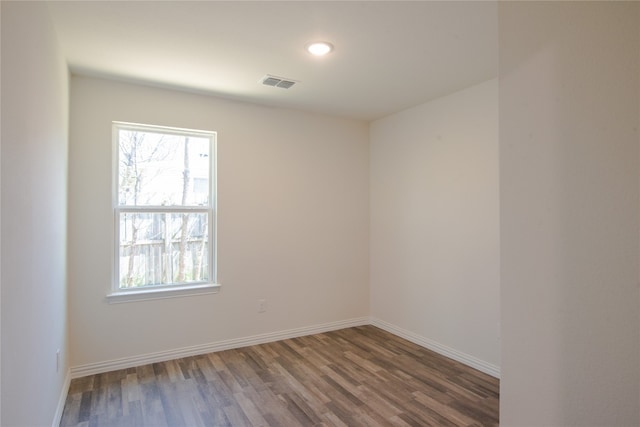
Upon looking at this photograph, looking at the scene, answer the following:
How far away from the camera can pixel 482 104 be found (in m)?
3.22

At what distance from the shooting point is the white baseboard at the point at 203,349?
311cm

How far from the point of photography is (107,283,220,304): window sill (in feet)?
10.6

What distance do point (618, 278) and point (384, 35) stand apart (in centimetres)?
200

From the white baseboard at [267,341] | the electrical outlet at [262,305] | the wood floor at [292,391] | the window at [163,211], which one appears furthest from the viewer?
the electrical outlet at [262,305]

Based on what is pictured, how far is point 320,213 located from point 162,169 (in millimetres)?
1777

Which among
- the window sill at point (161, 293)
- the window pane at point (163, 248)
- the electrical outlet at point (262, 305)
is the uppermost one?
the window pane at point (163, 248)

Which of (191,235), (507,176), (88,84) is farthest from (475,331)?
(88,84)

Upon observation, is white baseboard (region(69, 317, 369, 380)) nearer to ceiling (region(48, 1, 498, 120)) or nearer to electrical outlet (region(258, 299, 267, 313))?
electrical outlet (region(258, 299, 267, 313))

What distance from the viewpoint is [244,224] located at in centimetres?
381

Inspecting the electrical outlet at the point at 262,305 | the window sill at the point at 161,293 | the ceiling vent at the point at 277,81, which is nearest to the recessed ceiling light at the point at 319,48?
the ceiling vent at the point at 277,81

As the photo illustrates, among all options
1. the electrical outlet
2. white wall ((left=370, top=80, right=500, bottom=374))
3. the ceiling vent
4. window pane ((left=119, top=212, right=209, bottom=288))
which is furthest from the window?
white wall ((left=370, top=80, right=500, bottom=374))

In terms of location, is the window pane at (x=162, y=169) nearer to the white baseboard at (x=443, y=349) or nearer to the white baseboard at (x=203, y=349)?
the white baseboard at (x=203, y=349)

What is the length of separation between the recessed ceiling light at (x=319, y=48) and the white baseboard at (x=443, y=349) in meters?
2.90

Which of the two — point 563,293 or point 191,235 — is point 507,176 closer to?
point 563,293
